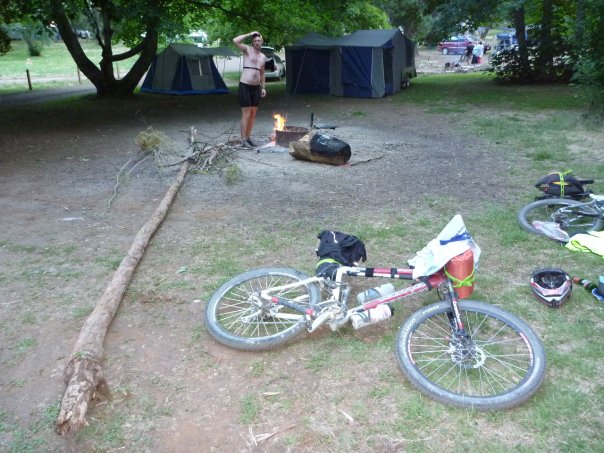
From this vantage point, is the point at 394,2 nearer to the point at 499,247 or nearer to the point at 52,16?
the point at 52,16

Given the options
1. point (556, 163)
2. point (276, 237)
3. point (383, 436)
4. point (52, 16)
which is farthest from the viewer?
point (52, 16)

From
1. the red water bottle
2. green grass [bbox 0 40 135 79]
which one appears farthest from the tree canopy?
the red water bottle

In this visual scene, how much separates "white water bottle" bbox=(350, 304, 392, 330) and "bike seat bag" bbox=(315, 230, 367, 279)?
1.17ft

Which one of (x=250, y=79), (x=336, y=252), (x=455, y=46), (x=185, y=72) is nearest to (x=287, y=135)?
(x=250, y=79)

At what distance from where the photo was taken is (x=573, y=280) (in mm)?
4125

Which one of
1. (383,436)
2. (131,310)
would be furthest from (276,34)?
(383,436)

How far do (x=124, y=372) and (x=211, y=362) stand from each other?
1.79 ft

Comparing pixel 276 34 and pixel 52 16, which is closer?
pixel 52 16

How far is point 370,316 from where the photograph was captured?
3.43 metres

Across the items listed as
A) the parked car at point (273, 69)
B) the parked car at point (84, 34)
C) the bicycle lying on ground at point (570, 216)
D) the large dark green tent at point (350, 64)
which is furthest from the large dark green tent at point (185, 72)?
the parked car at point (84, 34)

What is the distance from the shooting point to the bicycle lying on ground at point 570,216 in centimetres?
508

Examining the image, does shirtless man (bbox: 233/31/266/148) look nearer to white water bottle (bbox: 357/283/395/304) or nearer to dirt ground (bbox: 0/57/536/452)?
dirt ground (bbox: 0/57/536/452)

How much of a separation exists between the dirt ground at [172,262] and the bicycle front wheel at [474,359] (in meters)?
0.25

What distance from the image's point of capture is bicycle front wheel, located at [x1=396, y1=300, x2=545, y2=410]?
2.82m
